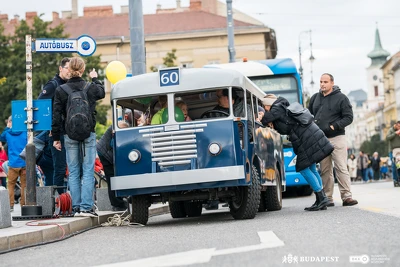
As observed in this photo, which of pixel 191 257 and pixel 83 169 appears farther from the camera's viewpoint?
pixel 83 169

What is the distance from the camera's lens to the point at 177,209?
49.4ft

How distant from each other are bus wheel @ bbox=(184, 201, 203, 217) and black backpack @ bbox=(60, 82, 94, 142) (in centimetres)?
324

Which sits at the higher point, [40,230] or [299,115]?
[299,115]

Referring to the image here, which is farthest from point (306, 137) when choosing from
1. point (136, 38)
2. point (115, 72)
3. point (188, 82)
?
point (136, 38)

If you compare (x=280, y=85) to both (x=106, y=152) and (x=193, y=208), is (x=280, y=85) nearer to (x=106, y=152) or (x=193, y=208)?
(x=193, y=208)

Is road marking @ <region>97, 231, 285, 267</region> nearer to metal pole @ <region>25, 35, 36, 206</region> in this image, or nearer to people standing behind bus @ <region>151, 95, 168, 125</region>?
people standing behind bus @ <region>151, 95, 168, 125</region>

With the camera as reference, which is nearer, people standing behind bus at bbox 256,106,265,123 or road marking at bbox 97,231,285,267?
road marking at bbox 97,231,285,267

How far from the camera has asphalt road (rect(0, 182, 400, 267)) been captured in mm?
7133

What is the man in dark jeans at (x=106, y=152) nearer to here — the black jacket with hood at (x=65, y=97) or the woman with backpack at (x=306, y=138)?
the black jacket with hood at (x=65, y=97)

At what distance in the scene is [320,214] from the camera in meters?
12.9

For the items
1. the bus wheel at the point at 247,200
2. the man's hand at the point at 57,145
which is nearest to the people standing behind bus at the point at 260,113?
the bus wheel at the point at 247,200

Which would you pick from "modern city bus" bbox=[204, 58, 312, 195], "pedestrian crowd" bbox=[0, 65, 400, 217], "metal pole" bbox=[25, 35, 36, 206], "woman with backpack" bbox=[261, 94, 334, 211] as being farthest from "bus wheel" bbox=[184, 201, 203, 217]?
"modern city bus" bbox=[204, 58, 312, 195]

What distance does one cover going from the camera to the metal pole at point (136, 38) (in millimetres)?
18875

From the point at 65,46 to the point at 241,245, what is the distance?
642 cm
